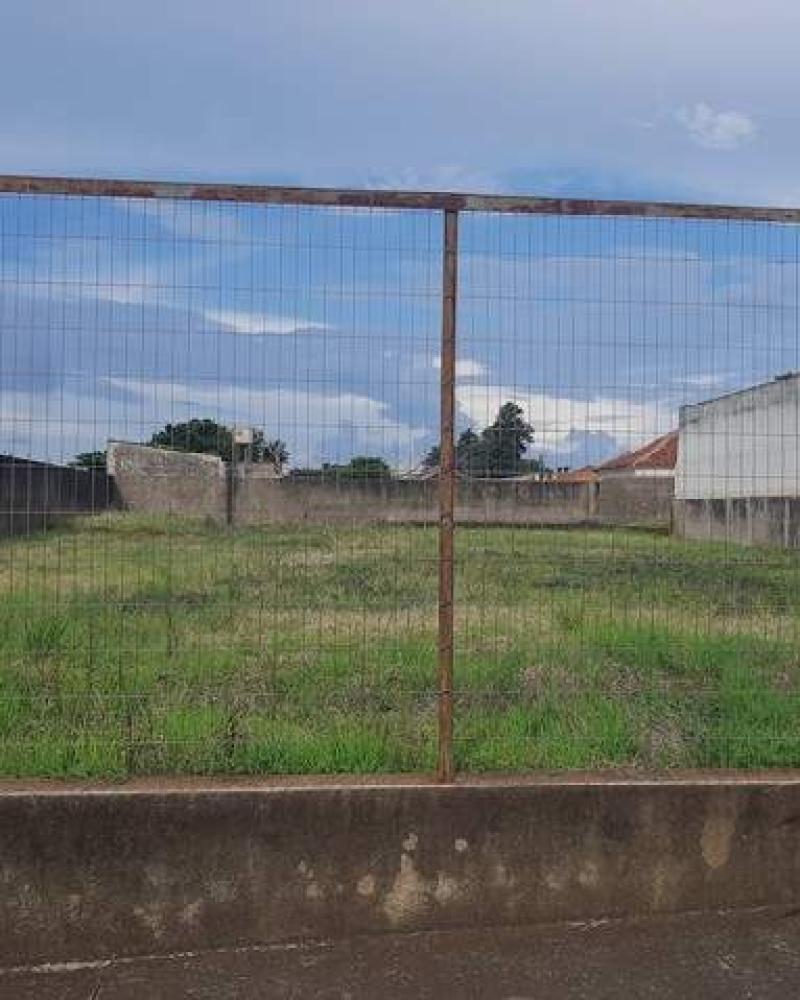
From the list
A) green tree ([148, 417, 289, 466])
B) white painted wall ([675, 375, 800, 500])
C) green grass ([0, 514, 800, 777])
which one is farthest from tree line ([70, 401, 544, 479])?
white painted wall ([675, 375, 800, 500])

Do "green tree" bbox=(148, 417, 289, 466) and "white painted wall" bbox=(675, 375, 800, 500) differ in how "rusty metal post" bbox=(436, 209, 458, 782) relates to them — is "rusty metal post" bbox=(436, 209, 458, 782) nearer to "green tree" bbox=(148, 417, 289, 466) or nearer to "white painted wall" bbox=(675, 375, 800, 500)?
"green tree" bbox=(148, 417, 289, 466)

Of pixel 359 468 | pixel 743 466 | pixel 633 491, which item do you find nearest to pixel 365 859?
pixel 359 468

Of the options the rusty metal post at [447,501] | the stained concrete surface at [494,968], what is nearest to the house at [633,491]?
the rusty metal post at [447,501]

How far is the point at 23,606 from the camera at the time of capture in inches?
188

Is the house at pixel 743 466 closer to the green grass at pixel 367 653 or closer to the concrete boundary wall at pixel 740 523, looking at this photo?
the concrete boundary wall at pixel 740 523

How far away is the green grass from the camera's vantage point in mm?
4648

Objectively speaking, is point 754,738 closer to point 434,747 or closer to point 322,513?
point 434,747

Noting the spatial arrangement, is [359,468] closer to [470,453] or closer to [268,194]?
[470,453]

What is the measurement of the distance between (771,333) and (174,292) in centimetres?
252

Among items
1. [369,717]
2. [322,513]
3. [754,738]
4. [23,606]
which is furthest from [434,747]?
[23,606]

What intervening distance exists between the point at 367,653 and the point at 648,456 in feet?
5.84

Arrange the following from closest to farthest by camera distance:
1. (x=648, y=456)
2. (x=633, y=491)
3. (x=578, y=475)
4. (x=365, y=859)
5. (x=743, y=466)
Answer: (x=365, y=859)
(x=578, y=475)
(x=633, y=491)
(x=743, y=466)
(x=648, y=456)

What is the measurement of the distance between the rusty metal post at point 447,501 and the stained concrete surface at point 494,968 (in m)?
0.72

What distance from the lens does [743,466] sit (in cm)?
513
